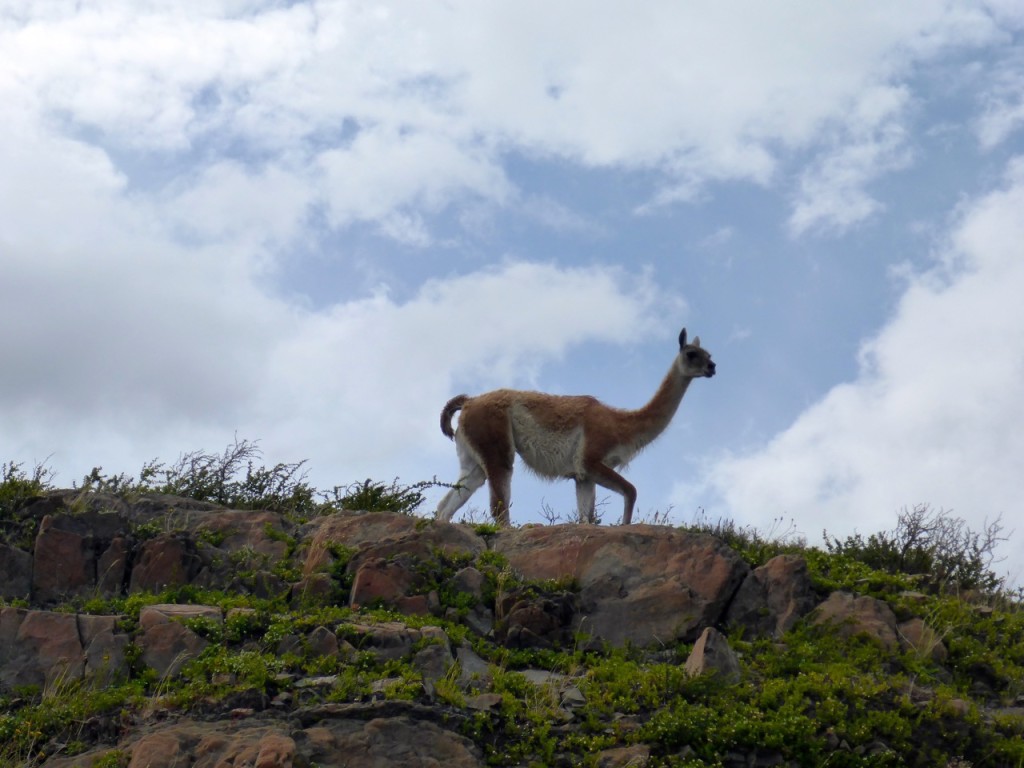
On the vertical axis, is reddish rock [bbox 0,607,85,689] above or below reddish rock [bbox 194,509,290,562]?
below

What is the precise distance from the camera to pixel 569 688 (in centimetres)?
1010

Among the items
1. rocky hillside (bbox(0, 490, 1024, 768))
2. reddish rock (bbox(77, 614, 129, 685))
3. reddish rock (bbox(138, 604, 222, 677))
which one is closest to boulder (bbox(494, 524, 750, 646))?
rocky hillside (bbox(0, 490, 1024, 768))

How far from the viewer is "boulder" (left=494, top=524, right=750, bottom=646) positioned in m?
11.5

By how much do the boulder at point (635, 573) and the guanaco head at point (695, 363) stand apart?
588cm

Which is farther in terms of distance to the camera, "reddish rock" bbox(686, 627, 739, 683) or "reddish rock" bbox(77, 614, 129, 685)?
"reddish rock" bbox(77, 614, 129, 685)

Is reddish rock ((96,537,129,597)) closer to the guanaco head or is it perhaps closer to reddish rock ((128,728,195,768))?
reddish rock ((128,728,195,768))

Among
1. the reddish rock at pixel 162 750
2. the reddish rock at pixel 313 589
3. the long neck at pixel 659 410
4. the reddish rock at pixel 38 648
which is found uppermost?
the long neck at pixel 659 410

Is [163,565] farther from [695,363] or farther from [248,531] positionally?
[695,363]

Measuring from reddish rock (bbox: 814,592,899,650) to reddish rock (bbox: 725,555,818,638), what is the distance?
17cm

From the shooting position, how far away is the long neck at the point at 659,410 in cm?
1759

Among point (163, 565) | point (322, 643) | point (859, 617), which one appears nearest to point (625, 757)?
point (322, 643)

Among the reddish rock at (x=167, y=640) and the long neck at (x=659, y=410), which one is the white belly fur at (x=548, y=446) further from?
the reddish rock at (x=167, y=640)

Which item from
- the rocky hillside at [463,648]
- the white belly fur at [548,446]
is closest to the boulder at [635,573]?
the rocky hillside at [463,648]

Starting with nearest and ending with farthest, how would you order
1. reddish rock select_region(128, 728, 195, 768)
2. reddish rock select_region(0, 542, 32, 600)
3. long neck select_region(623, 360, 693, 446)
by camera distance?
1. reddish rock select_region(128, 728, 195, 768)
2. reddish rock select_region(0, 542, 32, 600)
3. long neck select_region(623, 360, 693, 446)
